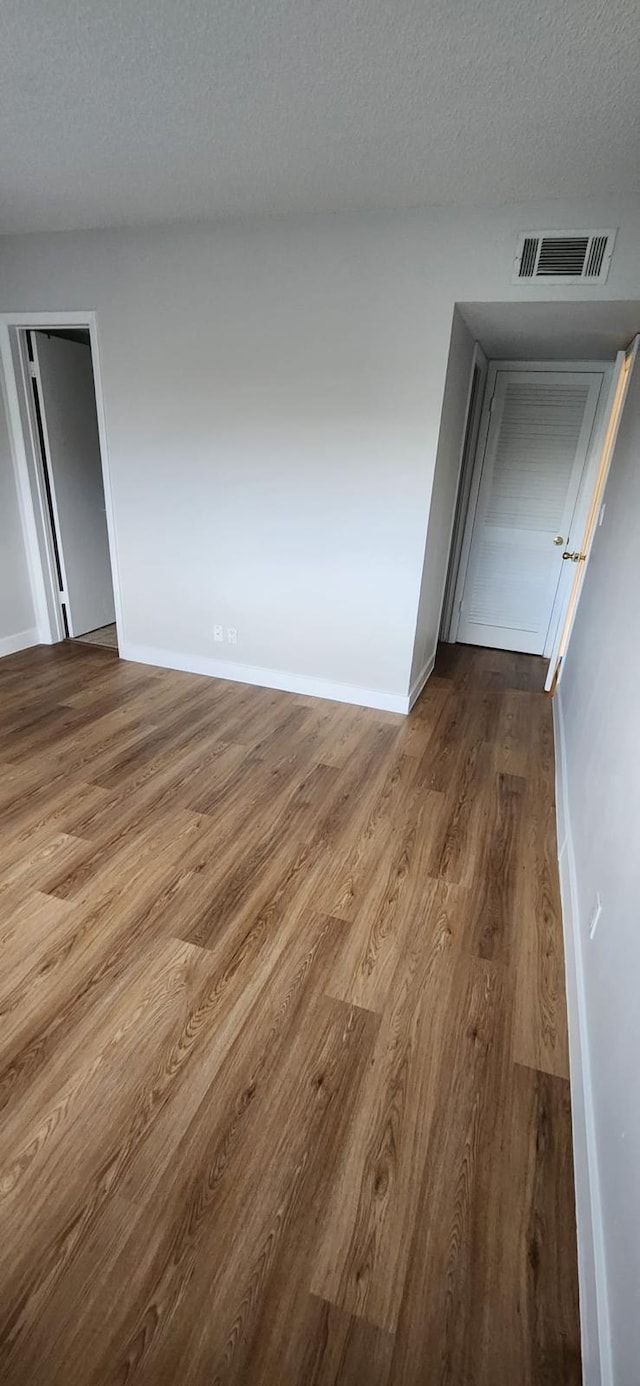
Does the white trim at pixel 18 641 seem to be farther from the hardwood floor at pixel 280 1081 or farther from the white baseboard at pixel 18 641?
the hardwood floor at pixel 280 1081

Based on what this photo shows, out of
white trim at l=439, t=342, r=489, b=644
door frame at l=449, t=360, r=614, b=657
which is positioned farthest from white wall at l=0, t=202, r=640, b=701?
door frame at l=449, t=360, r=614, b=657

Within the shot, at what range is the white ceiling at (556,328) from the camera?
2.73m

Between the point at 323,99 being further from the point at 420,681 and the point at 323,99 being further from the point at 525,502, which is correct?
the point at 525,502

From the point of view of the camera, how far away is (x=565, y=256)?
252 cm

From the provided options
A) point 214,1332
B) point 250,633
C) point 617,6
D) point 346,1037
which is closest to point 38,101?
point 617,6

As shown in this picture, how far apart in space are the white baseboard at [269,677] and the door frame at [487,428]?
5.52ft

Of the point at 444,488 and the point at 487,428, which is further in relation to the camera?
the point at 487,428

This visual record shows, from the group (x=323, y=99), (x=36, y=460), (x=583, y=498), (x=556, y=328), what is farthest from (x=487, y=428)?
(x=36, y=460)

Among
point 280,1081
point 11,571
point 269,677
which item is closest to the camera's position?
point 280,1081

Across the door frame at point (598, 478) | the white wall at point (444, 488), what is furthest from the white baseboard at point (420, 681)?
the door frame at point (598, 478)

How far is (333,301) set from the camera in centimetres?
294

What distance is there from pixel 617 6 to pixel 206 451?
96.6 inches

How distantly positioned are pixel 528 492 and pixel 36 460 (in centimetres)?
352

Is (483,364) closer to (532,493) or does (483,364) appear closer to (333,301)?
(532,493)
